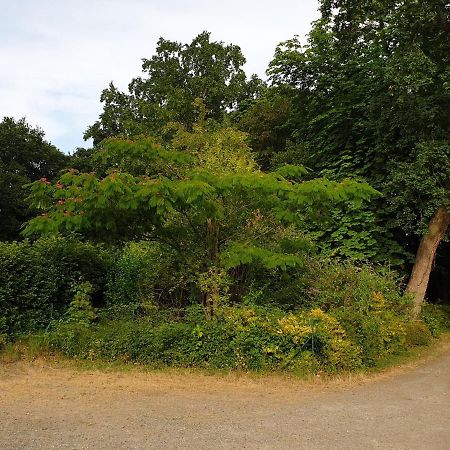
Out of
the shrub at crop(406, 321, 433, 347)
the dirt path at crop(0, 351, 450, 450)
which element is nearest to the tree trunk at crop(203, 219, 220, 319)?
the dirt path at crop(0, 351, 450, 450)

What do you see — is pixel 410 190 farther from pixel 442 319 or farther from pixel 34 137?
pixel 34 137

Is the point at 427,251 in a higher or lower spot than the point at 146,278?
higher

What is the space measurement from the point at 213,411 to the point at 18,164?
3567 cm

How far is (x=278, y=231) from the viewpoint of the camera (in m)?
12.1

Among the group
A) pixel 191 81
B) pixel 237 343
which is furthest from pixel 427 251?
pixel 191 81

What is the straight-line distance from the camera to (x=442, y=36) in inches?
550

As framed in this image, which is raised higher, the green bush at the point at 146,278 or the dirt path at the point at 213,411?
the green bush at the point at 146,278

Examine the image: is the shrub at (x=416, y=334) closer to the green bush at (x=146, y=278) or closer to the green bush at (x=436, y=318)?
the green bush at (x=436, y=318)

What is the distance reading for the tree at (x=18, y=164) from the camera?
34.8 meters

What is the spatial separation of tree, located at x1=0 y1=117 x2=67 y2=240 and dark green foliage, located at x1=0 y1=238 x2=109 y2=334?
2319 cm

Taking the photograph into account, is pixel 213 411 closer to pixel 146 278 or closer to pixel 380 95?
pixel 146 278

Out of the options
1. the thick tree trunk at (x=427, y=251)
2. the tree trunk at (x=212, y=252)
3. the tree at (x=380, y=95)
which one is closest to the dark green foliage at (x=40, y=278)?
the tree trunk at (x=212, y=252)

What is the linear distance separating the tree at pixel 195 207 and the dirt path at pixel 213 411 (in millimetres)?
2492

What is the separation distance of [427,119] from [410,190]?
2075mm
